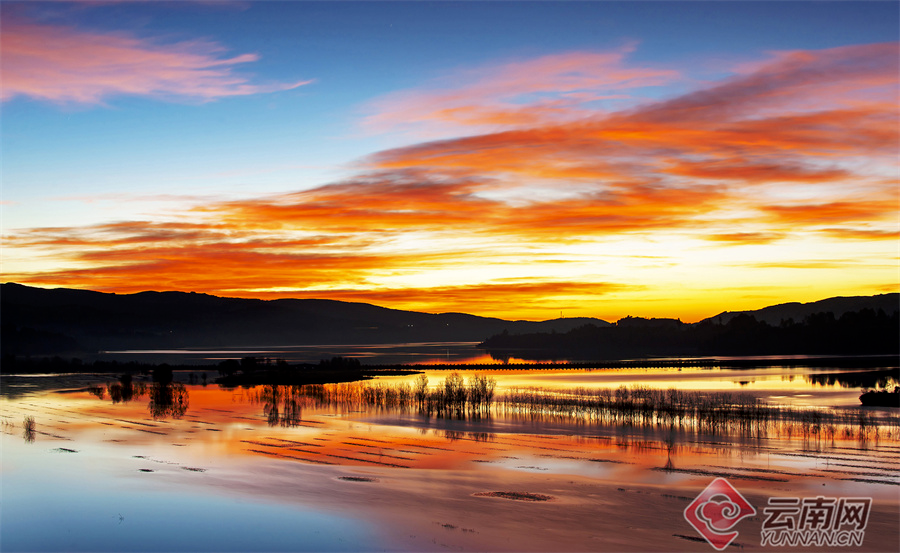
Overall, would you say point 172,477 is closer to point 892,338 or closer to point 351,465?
point 351,465

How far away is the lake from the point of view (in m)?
17.7

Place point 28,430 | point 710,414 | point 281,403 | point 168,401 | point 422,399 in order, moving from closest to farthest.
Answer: point 28,430, point 710,414, point 422,399, point 281,403, point 168,401

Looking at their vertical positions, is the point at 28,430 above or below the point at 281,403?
above

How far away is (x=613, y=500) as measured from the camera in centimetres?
2083

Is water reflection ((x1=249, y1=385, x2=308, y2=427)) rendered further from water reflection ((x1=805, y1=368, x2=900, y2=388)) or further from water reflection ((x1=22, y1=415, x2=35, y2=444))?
water reflection ((x1=805, y1=368, x2=900, y2=388))

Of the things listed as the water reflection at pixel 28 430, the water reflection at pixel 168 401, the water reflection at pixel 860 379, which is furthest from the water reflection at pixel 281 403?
the water reflection at pixel 860 379

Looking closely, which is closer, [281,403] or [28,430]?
[28,430]

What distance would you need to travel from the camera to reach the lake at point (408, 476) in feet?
58.1

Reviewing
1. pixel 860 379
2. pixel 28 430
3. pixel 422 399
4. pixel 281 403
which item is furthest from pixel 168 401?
pixel 860 379

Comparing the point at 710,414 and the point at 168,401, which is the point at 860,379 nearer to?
the point at 710,414

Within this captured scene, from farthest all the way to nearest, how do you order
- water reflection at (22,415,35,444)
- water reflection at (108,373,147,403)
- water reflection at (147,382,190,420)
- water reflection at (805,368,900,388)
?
1. water reflection at (805,368,900,388)
2. water reflection at (108,373,147,403)
3. water reflection at (147,382,190,420)
4. water reflection at (22,415,35,444)

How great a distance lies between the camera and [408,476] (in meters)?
24.2

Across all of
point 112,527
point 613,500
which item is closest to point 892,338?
point 613,500

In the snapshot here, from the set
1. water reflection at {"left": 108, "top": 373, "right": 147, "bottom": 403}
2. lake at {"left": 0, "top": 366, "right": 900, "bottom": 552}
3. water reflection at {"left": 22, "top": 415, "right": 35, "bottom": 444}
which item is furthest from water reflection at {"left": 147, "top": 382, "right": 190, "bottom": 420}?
water reflection at {"left": 22, "top": 415, "right": 35, "bottom": 444}
